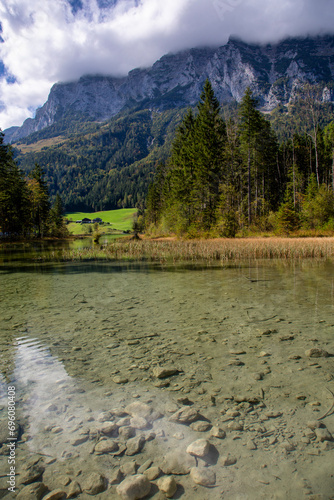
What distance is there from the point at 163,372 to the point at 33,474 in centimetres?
212

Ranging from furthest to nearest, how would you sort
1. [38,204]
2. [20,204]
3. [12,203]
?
[38,204] → [20,204] → [12,203]

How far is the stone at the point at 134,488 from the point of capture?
2.19 m

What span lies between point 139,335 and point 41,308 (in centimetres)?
414

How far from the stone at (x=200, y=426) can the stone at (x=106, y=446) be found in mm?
826

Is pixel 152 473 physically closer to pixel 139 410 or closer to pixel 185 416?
pixel 185 416

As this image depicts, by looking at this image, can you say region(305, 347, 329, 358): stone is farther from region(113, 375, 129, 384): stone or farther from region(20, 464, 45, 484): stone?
region(20, 464, 45, 484): stone

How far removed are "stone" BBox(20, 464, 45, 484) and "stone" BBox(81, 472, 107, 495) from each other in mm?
432

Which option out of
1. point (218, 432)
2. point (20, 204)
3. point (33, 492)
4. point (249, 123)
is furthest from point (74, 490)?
point (20, 204)

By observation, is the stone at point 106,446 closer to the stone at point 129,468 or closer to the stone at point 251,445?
the stone at point 129,468

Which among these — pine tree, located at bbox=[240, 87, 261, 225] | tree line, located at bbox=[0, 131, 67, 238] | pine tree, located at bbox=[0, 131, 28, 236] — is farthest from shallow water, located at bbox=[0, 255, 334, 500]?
pine tree, located at bbox=[0, 131, 28, 236]

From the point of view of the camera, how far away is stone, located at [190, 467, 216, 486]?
2295mm

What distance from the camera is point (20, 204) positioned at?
194 feet

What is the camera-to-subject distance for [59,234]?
77.0 metres

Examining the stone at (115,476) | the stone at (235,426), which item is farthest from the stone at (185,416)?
the stone at (115,476)
